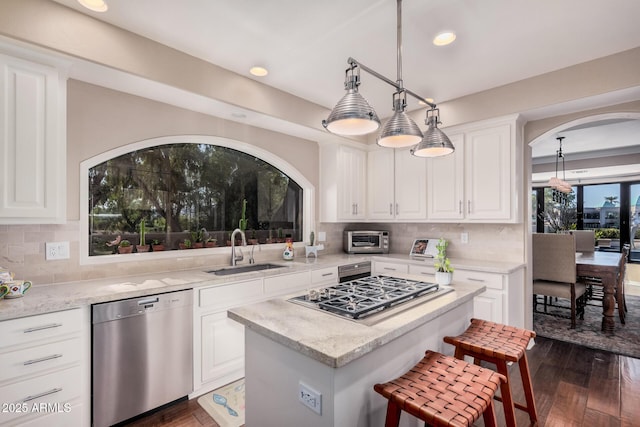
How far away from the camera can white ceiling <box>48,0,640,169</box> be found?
77.6 inches

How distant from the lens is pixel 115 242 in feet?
8.55

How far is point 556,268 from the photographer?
3959mm

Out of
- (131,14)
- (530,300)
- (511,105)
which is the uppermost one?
(131,14)

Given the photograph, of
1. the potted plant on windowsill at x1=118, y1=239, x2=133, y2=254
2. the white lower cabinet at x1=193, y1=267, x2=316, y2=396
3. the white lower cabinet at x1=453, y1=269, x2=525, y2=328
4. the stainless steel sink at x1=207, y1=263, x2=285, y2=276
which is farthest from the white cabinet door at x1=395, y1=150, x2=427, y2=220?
the potted plant on windowsill at x1=118, y1=239, x2=133, y2=254

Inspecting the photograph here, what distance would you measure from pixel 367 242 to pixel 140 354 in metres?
2.93

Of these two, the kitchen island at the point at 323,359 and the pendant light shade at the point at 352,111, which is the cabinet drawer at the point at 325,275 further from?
the pendant light shade at the point at 352,111

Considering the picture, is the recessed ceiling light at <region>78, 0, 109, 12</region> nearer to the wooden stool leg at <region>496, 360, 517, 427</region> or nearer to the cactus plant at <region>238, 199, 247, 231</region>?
the cactus plant at <region>238, 199, 247, 231</region>

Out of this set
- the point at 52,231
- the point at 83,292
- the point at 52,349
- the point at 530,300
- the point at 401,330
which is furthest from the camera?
the point at 530,300

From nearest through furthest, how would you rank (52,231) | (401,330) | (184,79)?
(401,330)
(52,231)
(184,79)

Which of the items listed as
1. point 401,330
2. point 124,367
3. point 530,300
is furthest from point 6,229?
point 530,300

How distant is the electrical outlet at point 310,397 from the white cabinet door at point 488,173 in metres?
2.78

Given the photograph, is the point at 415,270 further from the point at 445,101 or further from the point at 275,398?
the point at 275,398

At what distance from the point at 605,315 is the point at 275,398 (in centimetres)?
437

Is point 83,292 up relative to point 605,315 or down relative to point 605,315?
up
